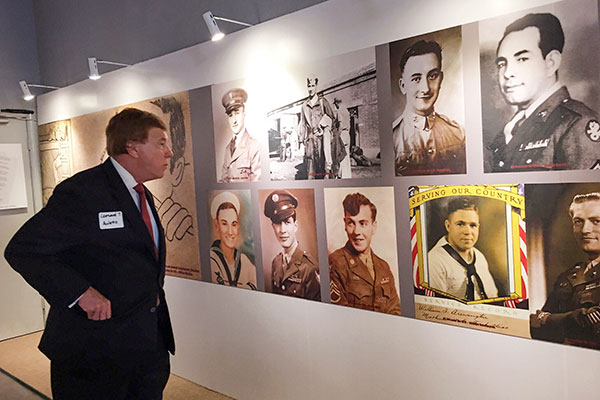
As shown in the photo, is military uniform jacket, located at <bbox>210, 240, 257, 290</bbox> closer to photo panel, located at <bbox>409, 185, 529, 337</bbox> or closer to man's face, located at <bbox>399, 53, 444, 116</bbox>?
photo panel, located at <bbox>409, 185, 529, 337</bbox>

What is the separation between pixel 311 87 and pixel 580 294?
1.71m

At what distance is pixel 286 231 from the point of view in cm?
327

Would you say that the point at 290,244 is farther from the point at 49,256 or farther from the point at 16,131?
the point at 16,131

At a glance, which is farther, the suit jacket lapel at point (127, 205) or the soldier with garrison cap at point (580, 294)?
the suit jacket lapel at point (127, 205)

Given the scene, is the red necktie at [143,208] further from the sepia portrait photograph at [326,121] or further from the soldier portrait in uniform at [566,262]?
the soldier portrait in uniform at [566,262]

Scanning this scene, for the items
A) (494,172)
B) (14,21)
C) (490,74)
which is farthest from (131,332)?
(14,21)

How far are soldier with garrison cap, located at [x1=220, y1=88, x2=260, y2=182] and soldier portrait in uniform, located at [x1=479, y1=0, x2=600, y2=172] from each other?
1.56 meters

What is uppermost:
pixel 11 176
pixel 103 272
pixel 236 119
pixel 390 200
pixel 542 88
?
pixel 236 119

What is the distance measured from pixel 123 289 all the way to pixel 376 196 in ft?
4.31

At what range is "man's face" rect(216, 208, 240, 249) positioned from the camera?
3607 millimetres

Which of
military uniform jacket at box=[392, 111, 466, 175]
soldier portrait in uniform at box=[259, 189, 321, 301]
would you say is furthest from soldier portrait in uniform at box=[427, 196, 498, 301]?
soldier portrait in uniform at box=[259, 189, 321, 301]

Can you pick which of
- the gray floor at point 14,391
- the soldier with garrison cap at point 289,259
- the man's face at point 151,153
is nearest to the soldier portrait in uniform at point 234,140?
the soldier with garrison cap at point 289,259

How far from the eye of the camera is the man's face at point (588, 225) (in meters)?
2.06

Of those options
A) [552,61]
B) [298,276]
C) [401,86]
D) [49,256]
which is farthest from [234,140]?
[552,61]
